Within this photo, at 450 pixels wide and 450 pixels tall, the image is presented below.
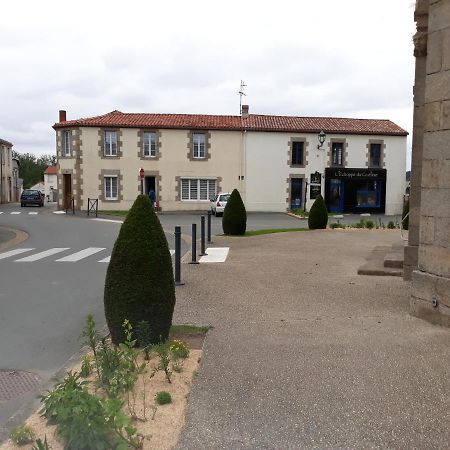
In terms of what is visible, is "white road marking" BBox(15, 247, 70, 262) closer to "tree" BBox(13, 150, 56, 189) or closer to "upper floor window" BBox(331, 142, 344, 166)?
"upper floor window" BBox(331, 142, 344, 166)

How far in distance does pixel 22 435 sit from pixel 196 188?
95.3ft

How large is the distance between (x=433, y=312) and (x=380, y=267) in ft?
11.1

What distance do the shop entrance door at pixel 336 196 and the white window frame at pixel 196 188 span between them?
8357mm

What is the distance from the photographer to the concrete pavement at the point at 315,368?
2990mm

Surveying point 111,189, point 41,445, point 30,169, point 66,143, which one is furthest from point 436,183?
point 30,169

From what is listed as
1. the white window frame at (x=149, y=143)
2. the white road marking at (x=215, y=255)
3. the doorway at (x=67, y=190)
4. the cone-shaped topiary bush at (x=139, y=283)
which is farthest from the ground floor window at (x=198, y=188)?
the cone-shaped topiary bush at (x=139, y=283)

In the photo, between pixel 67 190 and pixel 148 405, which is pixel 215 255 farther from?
pixel 67 190

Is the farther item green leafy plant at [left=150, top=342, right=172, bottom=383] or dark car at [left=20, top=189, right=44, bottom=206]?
dark car at [left=20, top=189, right=44, bottom=206]

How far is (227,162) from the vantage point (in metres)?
31.4

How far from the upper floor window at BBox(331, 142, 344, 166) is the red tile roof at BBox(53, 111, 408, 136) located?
3.22 feet

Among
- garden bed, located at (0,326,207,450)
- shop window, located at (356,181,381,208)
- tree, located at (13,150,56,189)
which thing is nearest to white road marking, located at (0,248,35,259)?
garden bed, located at (0,326,207,450)

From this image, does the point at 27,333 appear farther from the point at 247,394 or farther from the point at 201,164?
the point at 201,164

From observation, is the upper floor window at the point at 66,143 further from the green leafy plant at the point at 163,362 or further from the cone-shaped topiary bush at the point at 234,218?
the green leafy plant at the point at 163,362

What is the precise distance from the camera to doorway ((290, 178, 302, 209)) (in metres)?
32.1
